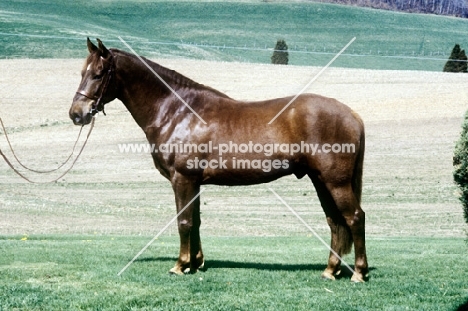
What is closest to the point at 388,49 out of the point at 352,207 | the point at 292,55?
the point at 292,55

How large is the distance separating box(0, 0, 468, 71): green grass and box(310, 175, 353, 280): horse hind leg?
61550 mm

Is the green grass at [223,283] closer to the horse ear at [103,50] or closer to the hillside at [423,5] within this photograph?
the horse ear at [103,50]

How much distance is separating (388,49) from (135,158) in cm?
6798

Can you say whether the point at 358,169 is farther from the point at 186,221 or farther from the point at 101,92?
the point at 101,92

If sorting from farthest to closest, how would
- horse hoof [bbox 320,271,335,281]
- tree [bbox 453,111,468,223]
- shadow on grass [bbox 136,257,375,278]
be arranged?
shadow on grass [bbox 136,257,375,278], horse hoof [bbox 320,271,335,281], tree [bbox 453,111,468,223]

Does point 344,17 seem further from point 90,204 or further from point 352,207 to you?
point 352,207

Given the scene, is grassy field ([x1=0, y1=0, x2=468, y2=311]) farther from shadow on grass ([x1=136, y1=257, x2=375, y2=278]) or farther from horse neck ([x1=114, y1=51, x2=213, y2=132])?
horse neck ([x1=114, y1=51, x2=213, y2=132])

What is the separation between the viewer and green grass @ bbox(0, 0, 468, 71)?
253ft

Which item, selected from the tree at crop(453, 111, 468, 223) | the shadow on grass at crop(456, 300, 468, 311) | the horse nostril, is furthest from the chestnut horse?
the tree at crop(453, 111, 468, 223)

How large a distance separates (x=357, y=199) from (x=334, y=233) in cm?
57

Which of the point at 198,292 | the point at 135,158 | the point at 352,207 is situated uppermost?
the point at 352,207

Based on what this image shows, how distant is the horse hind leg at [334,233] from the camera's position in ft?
27.8

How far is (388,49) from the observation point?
93188 millimetres

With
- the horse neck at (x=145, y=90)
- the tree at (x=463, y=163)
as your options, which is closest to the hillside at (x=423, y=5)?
the horse neck at (x=145, y=90)
